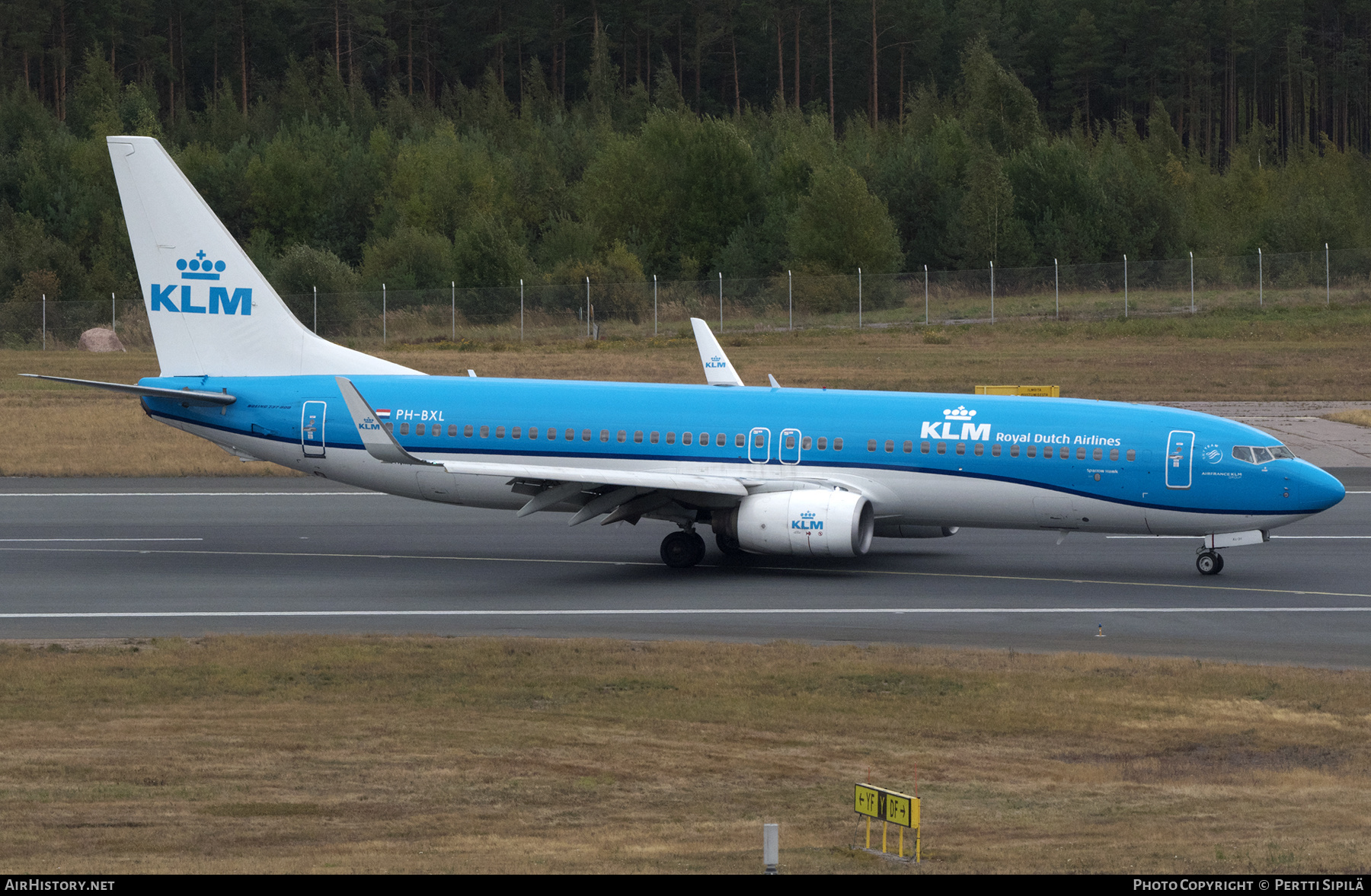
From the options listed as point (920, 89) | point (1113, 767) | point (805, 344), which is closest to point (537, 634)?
point (1113, 767)

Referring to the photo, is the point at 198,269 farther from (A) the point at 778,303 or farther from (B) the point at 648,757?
(A) the point at 778,303

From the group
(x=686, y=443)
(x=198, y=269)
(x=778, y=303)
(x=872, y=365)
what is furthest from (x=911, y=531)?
(x=778, y=303)

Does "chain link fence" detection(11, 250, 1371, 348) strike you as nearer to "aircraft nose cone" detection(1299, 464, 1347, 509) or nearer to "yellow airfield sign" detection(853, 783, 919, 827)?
"aircraft nose cone" detection(1299, 464, 1347, 509)

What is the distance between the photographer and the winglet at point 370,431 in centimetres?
2817

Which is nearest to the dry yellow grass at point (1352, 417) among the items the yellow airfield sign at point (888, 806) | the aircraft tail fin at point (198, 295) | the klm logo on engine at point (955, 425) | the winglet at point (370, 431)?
the klm logo on engine at point (955, 425)

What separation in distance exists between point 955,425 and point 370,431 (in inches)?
422

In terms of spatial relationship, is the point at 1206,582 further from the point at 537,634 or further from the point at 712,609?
the point at 537,634

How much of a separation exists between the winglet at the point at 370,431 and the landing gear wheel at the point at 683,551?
202 inches

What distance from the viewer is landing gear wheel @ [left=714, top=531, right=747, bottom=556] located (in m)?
31.5

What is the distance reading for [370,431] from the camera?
93.9 ft

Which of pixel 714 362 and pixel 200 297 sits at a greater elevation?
pixel 200 297

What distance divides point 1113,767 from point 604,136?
10194 centimetres

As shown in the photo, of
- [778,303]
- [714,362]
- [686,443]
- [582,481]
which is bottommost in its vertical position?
[582,481]

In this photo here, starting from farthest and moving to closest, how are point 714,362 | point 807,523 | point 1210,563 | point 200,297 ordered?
1. point 714,362
2. point 200,297
3. point 1210,563
4. point 807,523
